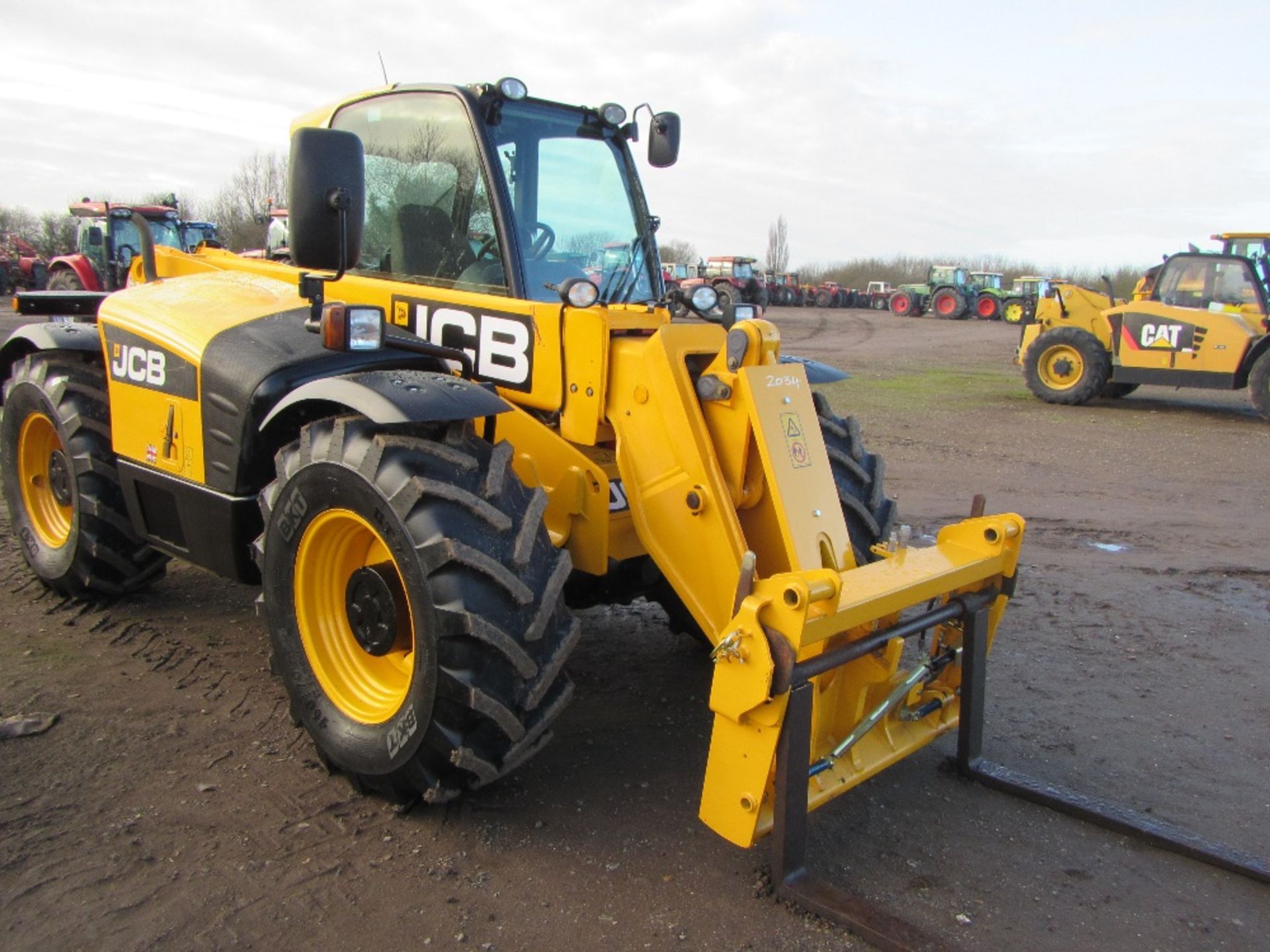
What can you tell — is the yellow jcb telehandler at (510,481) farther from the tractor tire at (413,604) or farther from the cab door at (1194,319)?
the cab door at (1194,319)

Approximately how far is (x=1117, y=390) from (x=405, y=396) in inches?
574

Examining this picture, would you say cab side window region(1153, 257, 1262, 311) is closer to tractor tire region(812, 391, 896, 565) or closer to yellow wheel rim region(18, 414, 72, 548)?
tractor tire region(812, 391, 896, 565)

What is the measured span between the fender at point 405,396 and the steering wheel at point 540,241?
65 cm

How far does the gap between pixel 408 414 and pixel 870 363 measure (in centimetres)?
1874

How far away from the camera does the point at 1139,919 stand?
2.88 m

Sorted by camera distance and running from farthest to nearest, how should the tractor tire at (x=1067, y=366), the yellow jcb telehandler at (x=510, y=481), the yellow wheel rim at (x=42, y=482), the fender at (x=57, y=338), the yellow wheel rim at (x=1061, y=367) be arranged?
1. the yellow wheel rim at (x=1061, y=367)
2. the tractor tire at (x=1067, y=366)
3. the yellow wheel rim at (x=42, y=482)
4. the fender at (x=57, y=338)
5. the yellow jcb telehandler at (x=510, y=481)

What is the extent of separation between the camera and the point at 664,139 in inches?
169

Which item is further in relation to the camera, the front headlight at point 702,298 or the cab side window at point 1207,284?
the cab side window at point 1207,284

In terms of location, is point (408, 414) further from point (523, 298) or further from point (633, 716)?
point (633, 716)

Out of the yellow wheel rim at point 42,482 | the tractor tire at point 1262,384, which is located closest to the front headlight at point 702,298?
the yellow wheel rim at point 42,482

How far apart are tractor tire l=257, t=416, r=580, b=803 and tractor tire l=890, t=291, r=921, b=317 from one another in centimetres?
4314

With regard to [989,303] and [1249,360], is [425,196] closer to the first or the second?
[1249,360]

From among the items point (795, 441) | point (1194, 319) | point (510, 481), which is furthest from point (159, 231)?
point (795, 441)

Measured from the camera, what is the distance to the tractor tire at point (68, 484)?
4582 mm
